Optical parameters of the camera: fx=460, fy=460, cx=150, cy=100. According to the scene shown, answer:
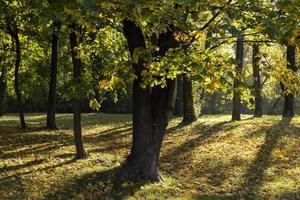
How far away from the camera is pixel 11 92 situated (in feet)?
138

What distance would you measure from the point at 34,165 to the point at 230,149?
8.57 m

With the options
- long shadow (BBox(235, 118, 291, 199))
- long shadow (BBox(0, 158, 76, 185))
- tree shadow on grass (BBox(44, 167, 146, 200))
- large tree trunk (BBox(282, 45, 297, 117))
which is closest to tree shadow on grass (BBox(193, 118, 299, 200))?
long shadow (BBox(235, 118, 291, 199))

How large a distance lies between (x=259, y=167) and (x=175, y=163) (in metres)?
3.23

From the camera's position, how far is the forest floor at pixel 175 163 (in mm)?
13938

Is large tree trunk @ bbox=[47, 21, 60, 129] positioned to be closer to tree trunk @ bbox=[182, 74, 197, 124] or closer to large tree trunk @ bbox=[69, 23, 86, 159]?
tree trunk @ bbox=[182, 74, 197, 124]

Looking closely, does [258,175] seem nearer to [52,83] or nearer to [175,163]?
[175,163]

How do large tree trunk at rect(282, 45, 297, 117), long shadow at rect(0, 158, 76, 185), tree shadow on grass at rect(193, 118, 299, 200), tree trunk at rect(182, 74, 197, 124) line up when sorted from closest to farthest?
long shadow at rect(0, 158, 76, 185) < tree shadow on grass at rect(193, 118, 299, 200) < tree trunk at rect(182, 74, 197, 124) < large tree trunk at rect(282, 45, 297, 117)

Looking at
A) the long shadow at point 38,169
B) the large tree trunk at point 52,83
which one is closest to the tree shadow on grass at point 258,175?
the long shadow at point 38,169

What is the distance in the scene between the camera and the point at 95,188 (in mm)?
14023

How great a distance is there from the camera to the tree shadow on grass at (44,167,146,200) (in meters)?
13.4

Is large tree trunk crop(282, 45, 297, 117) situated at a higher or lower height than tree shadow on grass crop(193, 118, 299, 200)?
higher

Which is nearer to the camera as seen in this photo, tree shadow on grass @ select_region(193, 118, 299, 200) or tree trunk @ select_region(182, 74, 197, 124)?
tree shadow on grass @ select_region(193, 118, 299, 200)

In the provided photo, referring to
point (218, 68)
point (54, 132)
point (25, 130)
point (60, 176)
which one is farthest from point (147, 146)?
point (25, 130)

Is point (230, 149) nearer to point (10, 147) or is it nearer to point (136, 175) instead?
point (136, 175)
